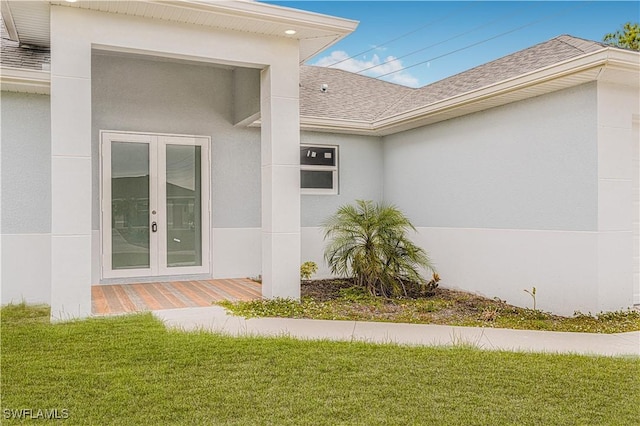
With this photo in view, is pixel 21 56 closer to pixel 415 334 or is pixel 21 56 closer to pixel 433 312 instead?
pixel 415 334

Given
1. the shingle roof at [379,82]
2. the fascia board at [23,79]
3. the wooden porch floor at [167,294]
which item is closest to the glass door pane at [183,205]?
the wooden porch floor at [167,294]

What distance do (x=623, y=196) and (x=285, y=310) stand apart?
4897 millimetres

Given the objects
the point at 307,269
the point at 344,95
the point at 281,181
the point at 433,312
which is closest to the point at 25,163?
the point at 281,181

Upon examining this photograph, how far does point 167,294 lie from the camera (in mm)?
8000

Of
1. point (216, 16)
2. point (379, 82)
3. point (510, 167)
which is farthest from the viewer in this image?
point (379, 82)

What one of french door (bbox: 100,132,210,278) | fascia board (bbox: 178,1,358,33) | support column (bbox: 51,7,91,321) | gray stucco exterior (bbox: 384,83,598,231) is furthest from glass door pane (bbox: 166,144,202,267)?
gray stucco exterior (bbox: 384,83,598,231)

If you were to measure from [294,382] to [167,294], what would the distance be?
14.7ft

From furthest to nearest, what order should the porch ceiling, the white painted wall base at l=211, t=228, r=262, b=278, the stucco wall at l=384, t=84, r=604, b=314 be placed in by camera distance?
the white painted wall base at l=211, t=228, r=262, b=278 → the stucco wall at l=384, t=84, r=604, b=314 → the porch ceiling

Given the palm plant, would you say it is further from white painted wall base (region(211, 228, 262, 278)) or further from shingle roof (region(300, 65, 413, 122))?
shingle roof (region(300, 65, 413, 122))

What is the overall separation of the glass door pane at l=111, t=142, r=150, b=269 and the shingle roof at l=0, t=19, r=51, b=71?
1823 millimetres

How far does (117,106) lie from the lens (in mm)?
9109

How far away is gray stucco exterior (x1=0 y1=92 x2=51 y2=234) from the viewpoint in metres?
7.70

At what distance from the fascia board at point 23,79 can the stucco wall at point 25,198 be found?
1.04 ft

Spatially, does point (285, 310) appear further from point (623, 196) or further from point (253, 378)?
point (623, 196)
